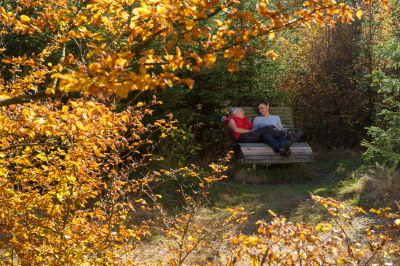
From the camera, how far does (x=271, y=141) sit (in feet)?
26.5

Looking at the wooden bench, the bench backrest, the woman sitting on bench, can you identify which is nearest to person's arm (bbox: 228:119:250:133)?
the woman sitting on bench

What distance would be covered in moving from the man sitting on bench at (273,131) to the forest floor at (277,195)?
1.33 ft

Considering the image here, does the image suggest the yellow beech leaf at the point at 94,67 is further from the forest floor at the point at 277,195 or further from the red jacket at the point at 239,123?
the red jacket at the point at 239,123

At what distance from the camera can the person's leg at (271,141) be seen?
798 cm

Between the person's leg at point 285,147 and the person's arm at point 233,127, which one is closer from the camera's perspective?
the person's leg at point 285,147

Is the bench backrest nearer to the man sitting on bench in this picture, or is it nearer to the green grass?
the man sitting on bench

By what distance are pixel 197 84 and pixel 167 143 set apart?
135 cm

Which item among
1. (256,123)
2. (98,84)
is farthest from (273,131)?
(98,84)

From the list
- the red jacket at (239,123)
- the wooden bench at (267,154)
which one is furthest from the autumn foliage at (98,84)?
the red jacket at (239,123)

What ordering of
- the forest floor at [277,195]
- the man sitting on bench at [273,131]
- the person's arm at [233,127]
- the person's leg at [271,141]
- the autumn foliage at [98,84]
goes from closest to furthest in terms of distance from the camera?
the autumn foliage at [98,84], the forest floor at [277,195], the man sitting on bench at [273,131], the person's leg at [271,141], the person's arm at [233,127]

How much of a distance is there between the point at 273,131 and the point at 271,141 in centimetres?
17

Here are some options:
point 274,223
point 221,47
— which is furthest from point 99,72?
point 274,223

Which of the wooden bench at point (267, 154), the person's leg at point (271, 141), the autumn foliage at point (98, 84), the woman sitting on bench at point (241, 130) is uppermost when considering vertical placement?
the autumn foliage at point (98, 84)

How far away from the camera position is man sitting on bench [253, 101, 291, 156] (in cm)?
786
